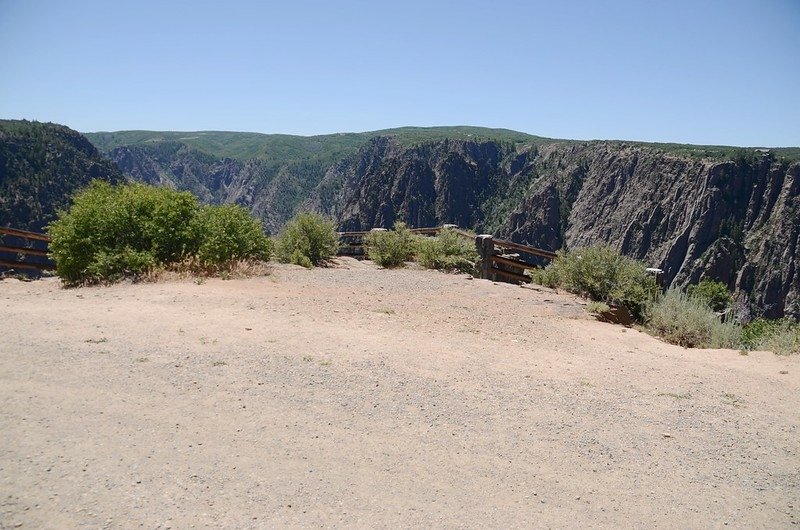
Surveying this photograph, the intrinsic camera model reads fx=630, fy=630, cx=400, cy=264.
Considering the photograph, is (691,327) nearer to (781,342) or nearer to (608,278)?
(781,342)

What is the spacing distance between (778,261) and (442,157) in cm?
7673

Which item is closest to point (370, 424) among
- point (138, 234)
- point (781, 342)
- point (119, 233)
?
point (781, 342)

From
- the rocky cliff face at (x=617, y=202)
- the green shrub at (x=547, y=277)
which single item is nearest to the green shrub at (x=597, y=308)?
the green shrub at (x=547, y=277)

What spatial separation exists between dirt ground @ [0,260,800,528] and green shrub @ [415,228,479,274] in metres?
6.08

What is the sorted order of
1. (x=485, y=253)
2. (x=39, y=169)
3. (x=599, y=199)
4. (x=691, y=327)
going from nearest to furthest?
(x=691, y=327) < (x=485, y=253) < (x=39, y=169) < (x=599, y=199)

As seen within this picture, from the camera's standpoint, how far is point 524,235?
119 meters

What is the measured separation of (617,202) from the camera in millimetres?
113562

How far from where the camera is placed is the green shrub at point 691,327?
33.2 ft

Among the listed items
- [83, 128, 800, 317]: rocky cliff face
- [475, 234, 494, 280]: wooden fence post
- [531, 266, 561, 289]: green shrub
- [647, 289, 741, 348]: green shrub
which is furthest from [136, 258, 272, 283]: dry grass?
[83, 128, 800, 317]: rocky cliff face

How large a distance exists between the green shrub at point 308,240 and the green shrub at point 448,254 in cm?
255

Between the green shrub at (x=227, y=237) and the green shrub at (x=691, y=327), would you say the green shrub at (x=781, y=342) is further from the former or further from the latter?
the green shrub at (x=227, y=237)

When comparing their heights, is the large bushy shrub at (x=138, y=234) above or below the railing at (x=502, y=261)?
above

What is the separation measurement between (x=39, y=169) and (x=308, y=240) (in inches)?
3173

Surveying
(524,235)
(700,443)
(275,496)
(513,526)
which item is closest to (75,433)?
(275,496)
